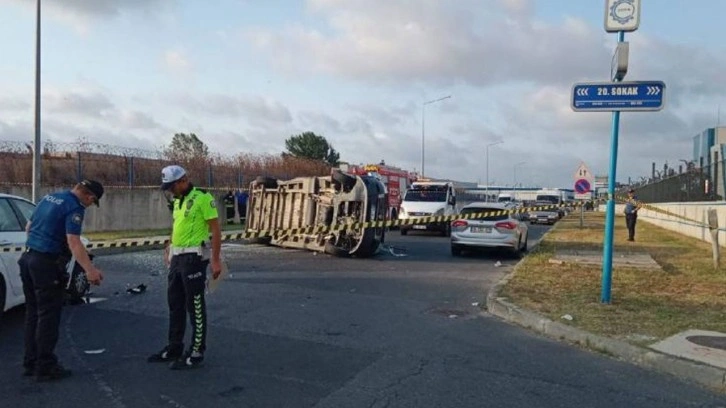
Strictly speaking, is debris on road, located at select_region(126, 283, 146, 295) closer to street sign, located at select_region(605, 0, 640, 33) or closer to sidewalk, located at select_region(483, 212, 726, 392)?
sidewalk, located at select_region(483, 212, 726, 392)

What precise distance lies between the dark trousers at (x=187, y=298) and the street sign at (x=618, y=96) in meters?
5.84

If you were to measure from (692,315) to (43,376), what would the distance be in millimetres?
7636

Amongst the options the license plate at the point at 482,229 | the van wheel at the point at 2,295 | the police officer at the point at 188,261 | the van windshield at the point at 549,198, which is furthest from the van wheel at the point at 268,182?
the van windshield at the point at 549,198

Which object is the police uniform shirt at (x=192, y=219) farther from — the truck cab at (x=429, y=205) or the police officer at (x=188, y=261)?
the truck cab at (x=429, y=205)

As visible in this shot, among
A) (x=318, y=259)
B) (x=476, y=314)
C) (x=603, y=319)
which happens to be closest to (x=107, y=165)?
(x=318, y=259)

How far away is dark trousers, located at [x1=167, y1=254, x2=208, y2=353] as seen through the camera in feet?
18.9

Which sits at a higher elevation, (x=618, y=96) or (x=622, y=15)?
(x=622, y=15)

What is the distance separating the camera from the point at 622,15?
8.72 meters

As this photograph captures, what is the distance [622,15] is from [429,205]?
1662 cm

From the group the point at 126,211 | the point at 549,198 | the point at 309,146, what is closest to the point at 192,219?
the point at 126,211

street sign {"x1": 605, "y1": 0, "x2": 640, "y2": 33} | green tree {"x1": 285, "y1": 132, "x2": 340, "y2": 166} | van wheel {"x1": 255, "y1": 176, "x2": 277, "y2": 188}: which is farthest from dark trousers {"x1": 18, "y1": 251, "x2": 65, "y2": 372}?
green tree {"x1": 285, "y1": 132, "x2": 340, "y2": 166}

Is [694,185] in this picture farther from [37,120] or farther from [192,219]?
[192,219]

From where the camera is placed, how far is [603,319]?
7855mm

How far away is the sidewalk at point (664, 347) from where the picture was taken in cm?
580
